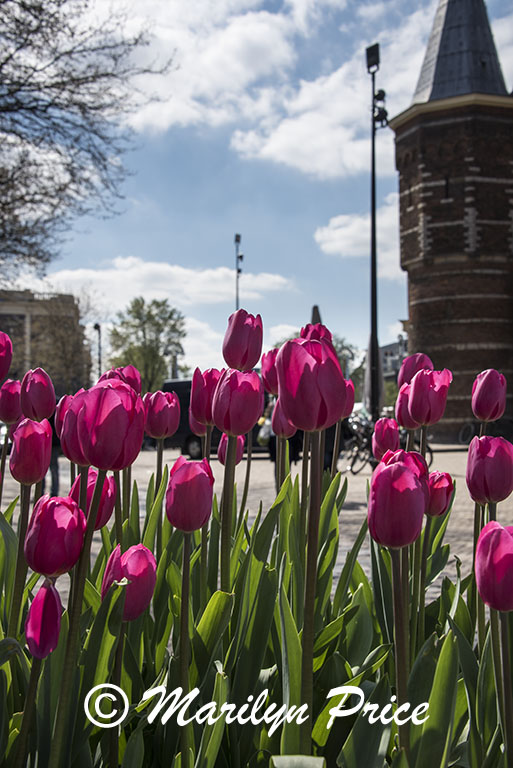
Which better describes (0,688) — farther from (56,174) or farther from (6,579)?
(56,174)

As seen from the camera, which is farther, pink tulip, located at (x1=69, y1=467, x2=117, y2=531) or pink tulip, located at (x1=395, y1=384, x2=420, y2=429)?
pink tulip, located at (x1=395, y1=384, x2=420, y2=429)

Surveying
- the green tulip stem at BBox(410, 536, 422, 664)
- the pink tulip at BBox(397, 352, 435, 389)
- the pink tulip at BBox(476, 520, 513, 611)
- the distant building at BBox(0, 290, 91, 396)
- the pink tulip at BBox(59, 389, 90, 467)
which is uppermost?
the distant building at BBox(0, 290, 91, 396)

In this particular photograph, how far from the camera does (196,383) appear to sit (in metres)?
1.57

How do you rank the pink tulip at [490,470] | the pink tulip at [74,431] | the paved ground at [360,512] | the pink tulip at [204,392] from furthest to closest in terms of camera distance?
the paved ground at [360,512] → the pink tulip at [204,392] → the pink tulip at [490,470] → the pink tulip at [74,431]

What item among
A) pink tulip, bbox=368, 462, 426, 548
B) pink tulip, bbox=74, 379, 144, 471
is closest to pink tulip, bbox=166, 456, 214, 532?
pink tulip, bbox=74, 379, 144, 471

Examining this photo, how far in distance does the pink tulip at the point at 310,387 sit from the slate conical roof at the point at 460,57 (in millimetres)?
31081

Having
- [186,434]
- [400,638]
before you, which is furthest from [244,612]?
[186,434]

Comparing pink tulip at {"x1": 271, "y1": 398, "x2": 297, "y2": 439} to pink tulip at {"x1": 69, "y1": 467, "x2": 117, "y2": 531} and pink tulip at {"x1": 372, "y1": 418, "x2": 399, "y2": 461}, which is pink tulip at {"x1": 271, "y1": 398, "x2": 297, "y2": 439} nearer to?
pink tulip at {"x1": 372, "y1": 418, "x2": 399, "y2": 461}

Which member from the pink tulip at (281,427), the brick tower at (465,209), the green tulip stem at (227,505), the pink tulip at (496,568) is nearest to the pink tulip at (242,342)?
the green tulip stem at (227,505)

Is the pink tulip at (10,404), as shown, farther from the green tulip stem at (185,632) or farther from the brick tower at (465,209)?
the brick tower at (465,209)

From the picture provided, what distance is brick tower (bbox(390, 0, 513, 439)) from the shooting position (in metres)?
28.9

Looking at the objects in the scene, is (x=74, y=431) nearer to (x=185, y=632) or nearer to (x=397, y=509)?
(x=185, y=632)

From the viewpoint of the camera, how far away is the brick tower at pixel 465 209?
28859 millimetres

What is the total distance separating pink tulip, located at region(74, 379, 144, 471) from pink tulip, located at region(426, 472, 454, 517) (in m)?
0.72
